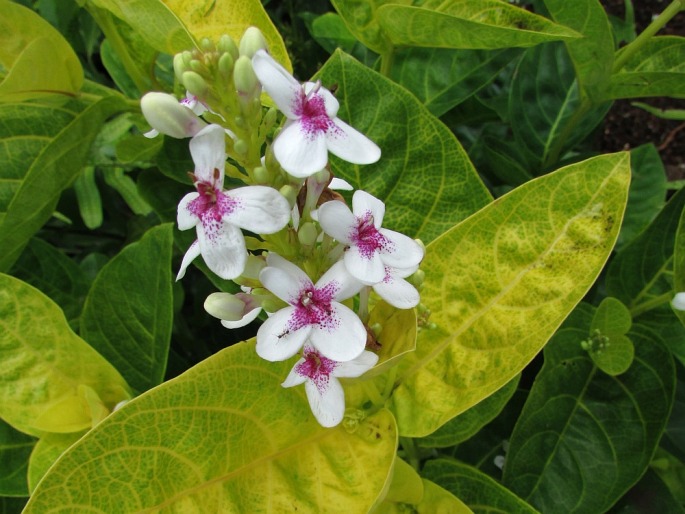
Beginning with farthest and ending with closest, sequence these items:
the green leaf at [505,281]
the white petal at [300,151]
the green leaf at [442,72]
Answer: the green leaf at [442,72] < the green leaf at [505,281] < the white petal at [300,151]

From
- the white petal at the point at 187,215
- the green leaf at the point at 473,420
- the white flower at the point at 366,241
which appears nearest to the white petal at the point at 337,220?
the white flower at the point at 366,241

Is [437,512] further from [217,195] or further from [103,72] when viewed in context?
[103,72]

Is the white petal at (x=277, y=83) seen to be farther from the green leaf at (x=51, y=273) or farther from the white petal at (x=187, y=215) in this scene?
the green leaf at (x=51, y=273)

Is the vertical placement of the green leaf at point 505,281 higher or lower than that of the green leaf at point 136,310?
higher

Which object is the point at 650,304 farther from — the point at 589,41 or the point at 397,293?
the point at 397,293

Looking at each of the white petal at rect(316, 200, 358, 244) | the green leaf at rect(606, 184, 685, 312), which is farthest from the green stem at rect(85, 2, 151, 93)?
the green leaf at rect(606, 184, 685, 312)

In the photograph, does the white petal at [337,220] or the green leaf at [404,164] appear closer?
the white petal at [337,220]

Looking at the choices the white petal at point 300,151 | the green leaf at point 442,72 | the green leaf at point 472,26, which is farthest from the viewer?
the green leaf at point 442,72

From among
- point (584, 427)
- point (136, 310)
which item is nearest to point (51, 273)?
point (136, 310)

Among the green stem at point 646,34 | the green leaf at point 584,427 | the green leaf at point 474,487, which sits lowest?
the green leaf at point 584,427
